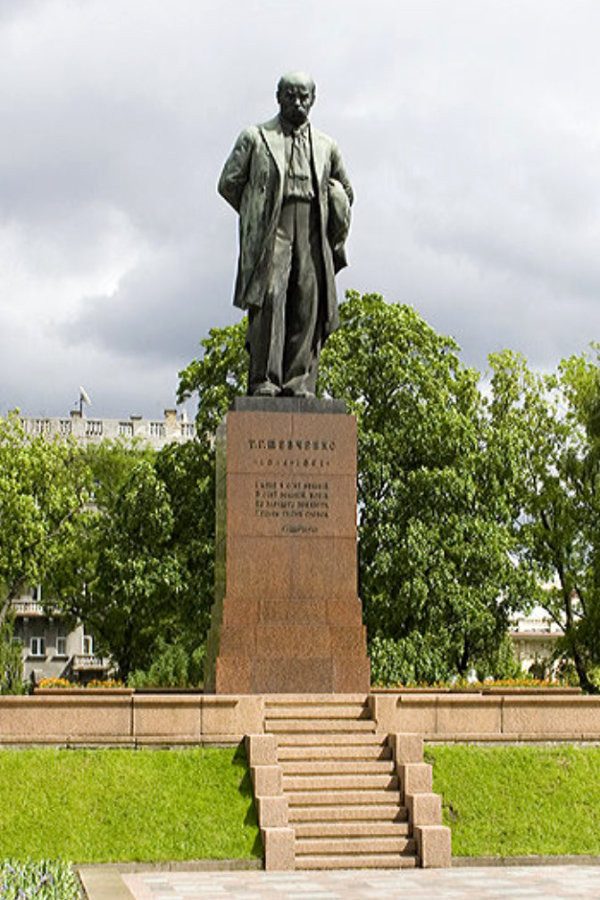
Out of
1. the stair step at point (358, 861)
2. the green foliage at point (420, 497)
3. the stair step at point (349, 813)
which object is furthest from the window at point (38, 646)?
the stair step at point (358, 861)

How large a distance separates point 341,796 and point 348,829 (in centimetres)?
43

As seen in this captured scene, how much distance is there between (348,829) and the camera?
41.5 ft

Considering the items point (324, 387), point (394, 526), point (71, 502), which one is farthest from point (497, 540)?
point (71, 502)

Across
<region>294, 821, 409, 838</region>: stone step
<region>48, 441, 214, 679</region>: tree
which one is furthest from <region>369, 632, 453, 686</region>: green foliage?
<region>294, 821, 409, 838</region>: stone step

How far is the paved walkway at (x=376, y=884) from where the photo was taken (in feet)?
34.8

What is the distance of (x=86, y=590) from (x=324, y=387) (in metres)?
18.8

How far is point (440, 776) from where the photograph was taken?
535 inches

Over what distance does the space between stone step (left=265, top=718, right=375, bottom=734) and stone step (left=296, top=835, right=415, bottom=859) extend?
1.63m

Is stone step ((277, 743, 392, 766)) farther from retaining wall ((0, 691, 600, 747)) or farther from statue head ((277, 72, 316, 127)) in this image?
statue head ((277, 72, 316, 127))

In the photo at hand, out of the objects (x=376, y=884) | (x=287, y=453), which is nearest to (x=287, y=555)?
(x=287, y=453)

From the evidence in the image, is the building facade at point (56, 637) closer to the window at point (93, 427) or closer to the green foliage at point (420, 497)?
the window at point (93, 427)

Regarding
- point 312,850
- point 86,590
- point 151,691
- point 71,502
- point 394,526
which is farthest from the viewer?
point 86,590

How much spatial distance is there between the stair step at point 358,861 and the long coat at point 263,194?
7331 millimetres

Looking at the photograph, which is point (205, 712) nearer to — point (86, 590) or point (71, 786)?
point (71, 786)
